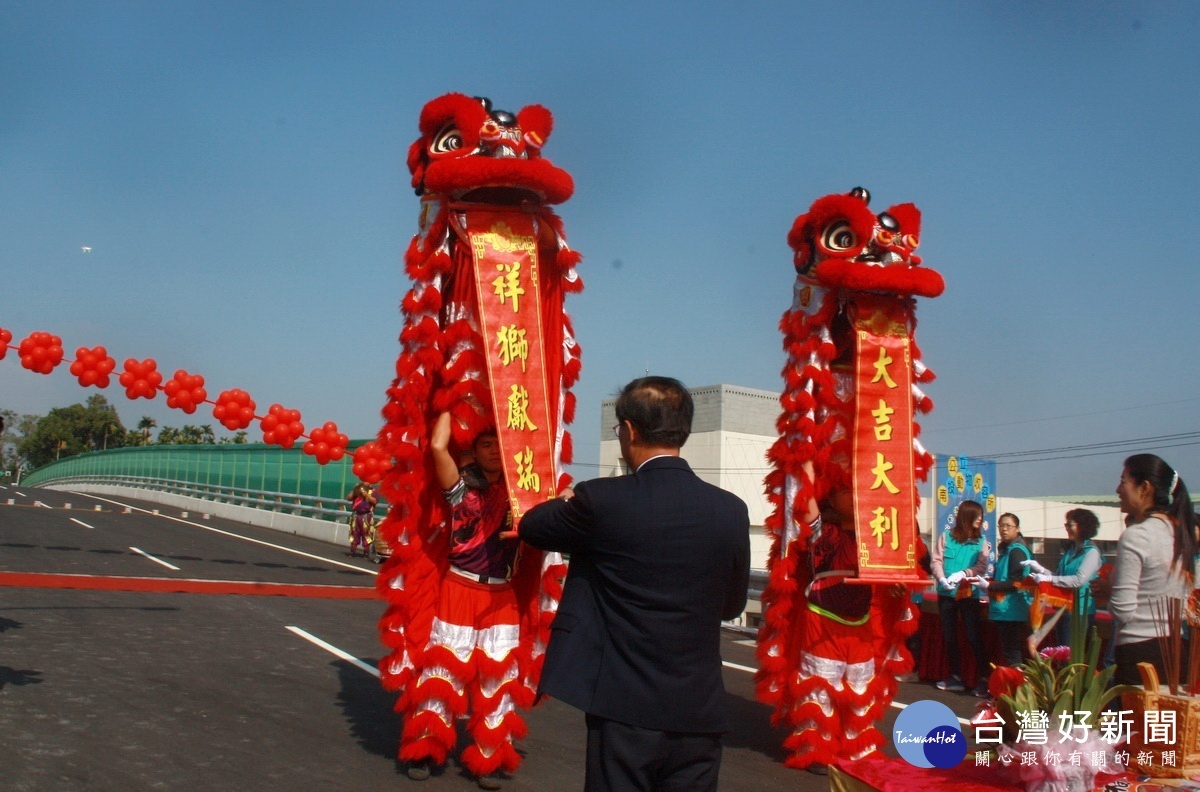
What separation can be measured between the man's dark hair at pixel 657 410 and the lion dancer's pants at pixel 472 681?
2248 mm

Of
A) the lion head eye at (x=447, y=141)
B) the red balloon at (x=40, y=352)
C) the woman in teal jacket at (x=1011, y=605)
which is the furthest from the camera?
the red balloon at (x=40, y=352)

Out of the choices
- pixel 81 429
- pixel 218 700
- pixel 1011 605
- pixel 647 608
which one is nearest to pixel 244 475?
pixel 218 700

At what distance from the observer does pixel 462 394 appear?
197 inches

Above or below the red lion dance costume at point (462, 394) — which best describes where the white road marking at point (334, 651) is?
below

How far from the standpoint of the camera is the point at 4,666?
21.1ft

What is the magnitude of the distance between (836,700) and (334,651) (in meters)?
4.25

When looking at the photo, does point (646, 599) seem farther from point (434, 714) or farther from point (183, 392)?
point (183, 392)

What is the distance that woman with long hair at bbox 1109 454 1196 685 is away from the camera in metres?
4.05

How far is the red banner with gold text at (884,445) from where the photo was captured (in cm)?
569

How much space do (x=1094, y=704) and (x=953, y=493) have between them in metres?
13.0

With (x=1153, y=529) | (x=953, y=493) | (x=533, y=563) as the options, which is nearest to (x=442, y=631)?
(x=533, y=563)

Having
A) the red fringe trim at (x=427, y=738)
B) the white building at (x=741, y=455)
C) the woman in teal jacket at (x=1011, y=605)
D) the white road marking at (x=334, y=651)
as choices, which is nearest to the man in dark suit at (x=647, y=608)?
the red fringe trim at (x=427, y=738)

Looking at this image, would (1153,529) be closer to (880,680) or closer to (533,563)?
(880,680)

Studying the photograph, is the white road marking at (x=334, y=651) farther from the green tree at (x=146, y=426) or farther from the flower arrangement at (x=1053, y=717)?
the green tree at (x=146, y=426)
